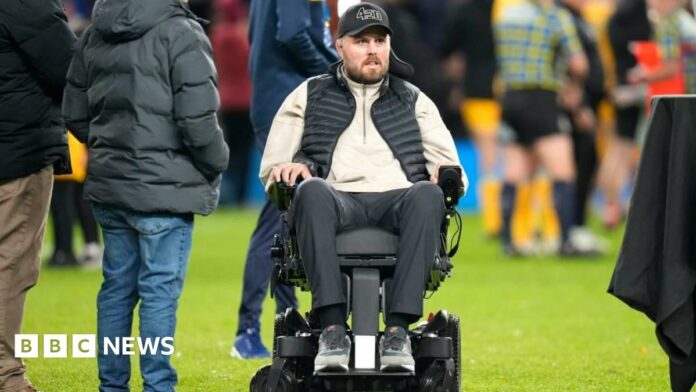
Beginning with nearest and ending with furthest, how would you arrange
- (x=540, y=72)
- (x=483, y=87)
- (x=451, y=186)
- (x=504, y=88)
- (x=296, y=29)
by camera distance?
(x=451, y=186), (x=296, y=29), (x=540, y=72), (x=504, y=88), (x=483, y=87)

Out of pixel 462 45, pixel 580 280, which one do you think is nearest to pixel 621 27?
pixel 462 45

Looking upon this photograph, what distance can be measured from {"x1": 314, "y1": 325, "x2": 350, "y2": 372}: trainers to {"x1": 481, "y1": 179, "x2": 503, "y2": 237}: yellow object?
10950 mm

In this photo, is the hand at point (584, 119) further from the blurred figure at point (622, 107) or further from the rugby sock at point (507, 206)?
the rugby sock at point (507, 206)

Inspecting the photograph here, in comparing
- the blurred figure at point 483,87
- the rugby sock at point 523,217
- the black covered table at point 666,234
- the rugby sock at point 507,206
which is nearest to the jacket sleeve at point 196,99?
the black covered table at point 666,234

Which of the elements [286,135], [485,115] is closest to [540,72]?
[485,115]

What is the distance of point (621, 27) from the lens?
18.2m

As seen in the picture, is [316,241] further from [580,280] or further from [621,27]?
[621,27]

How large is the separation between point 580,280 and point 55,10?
23.6 ft

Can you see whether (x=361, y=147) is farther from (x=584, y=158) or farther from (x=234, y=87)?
(x=234, y=87)

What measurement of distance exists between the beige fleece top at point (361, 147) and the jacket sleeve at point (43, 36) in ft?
3.51

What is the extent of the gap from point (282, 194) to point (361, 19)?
91cm

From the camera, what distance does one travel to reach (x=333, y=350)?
6934mm

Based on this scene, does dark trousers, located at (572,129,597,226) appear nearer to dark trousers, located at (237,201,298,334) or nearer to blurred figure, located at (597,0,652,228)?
blurred figure, located at (597,0,652,228)

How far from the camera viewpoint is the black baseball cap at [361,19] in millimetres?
7566
